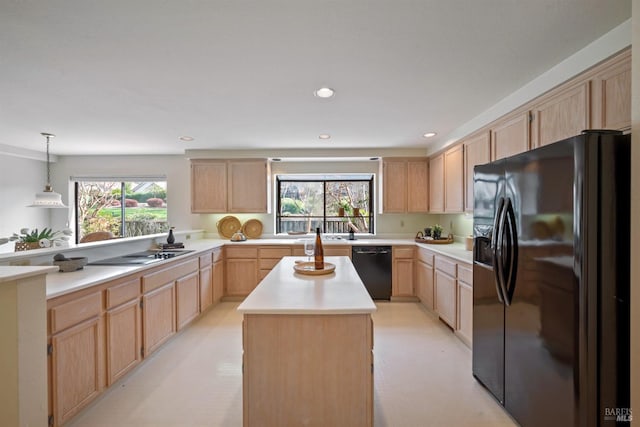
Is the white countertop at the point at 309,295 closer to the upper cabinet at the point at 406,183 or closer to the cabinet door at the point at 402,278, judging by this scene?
the cabinet door at the point at 402,278

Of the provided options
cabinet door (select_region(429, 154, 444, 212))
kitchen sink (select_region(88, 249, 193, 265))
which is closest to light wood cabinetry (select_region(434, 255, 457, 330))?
cabinet door (select_region(429, 154, 444, 212))

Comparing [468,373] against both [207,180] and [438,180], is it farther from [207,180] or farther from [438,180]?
[207,180]

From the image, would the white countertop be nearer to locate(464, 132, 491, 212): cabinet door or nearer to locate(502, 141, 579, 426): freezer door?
locate(502, 141, 579, 426): freezer door

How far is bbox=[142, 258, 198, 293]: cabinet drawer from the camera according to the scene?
243cm

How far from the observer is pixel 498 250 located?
5.93 feet

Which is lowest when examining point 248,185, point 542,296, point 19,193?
point 542,296

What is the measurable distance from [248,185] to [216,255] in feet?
4.06

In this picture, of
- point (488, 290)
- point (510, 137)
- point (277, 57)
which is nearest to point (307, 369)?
point (488, 290)

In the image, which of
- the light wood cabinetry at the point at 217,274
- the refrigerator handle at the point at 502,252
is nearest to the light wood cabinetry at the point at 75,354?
the light wood cabinetry at the point at 217,274

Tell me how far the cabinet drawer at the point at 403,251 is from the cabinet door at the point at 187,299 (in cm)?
273

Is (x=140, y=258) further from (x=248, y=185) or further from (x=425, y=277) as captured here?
(x=425, y=277)

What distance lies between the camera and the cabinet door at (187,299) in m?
2.96

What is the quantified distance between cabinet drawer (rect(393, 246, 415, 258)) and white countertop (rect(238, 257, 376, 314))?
7.17ft

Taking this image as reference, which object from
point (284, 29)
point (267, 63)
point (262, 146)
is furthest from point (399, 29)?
point (262, 146)
